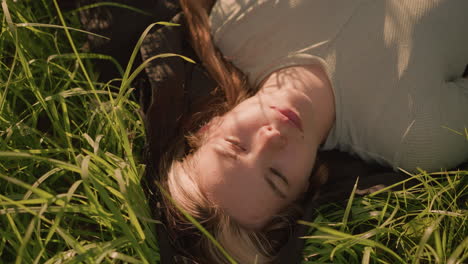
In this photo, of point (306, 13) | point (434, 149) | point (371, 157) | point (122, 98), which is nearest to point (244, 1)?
point (306, 13)

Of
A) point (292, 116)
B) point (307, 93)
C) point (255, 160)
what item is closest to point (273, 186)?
point (255, 160)

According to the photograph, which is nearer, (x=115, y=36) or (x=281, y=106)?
(x=281, y=106)

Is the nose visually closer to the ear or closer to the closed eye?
the closed eye

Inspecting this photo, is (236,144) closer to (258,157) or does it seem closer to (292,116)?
(258,157)

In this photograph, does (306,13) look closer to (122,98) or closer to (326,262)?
(122,98)

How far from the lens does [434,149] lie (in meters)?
1.61

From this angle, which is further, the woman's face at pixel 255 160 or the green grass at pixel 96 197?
the woman's face at pixel 255 160

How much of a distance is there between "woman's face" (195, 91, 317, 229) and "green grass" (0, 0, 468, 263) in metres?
0.20

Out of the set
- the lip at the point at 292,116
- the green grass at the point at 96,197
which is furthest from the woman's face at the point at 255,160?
the green grass at the point at 96,197

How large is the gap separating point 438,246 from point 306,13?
927 mm

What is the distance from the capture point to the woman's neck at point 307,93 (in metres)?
1.57

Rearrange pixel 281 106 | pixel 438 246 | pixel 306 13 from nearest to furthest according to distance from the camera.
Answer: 1. pixel 438 246
2. pixel 281 106
3. pixel 306 13

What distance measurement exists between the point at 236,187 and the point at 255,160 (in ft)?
0.36

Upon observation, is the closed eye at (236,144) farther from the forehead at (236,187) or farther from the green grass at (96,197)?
the green grass at (96,197)
